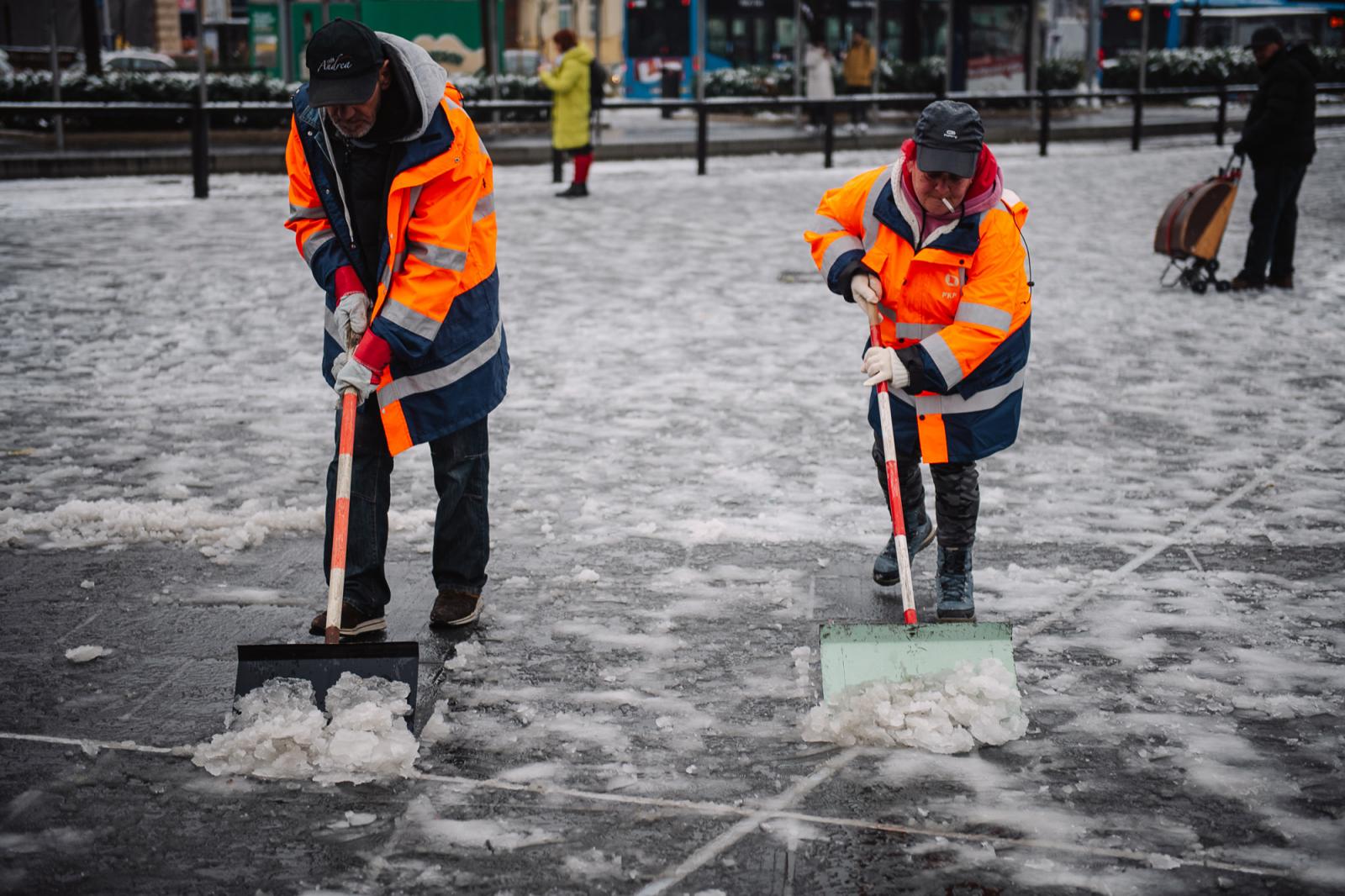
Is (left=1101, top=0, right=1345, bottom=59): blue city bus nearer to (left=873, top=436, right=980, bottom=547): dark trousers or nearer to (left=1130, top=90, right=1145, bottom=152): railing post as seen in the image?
(left=1130, top=90, right=1145, bottom=152): railing post

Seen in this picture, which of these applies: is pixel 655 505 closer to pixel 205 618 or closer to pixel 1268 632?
pixel 205 618

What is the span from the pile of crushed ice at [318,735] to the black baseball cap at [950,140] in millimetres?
1816

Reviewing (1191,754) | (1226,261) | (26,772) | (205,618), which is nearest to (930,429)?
(1191,754)

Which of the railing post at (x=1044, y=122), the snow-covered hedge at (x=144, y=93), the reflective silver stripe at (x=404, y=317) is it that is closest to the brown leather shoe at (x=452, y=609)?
the reflective silver stripe at (x=404, y=317)

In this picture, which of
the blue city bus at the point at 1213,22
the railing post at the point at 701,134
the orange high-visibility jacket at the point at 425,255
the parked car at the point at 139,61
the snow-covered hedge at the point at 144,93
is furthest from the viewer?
the blue city bus at the point at 1213,22

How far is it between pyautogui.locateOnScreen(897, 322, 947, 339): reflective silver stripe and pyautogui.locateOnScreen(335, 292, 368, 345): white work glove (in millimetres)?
1448

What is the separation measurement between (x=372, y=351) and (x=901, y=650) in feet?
4.86

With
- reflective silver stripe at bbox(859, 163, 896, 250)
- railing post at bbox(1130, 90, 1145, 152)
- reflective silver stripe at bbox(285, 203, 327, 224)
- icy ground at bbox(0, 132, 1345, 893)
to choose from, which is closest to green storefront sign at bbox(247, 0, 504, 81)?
railing post at bbox(1130, 90, 1145, 152)

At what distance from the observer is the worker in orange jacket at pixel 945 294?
3.64 metres

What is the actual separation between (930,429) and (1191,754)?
43.1 inches

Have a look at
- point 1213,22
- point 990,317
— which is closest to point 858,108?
point 990,317

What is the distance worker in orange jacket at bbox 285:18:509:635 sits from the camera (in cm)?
340

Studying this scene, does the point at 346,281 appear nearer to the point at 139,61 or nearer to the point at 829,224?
the point at 829,224

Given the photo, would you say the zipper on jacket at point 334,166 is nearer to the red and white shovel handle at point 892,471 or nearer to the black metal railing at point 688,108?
the red and white shovel handle at point 892,471
